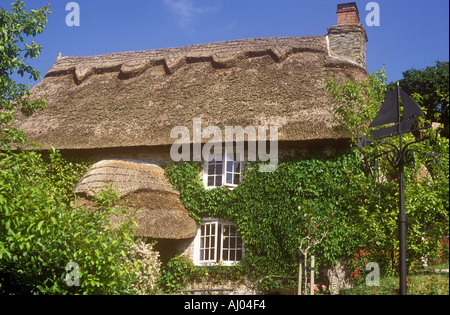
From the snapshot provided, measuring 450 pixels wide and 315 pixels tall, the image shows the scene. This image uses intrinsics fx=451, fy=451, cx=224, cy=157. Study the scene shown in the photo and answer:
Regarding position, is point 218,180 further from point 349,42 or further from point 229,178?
point 349,42

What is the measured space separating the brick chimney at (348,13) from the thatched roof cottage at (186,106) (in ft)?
0.12

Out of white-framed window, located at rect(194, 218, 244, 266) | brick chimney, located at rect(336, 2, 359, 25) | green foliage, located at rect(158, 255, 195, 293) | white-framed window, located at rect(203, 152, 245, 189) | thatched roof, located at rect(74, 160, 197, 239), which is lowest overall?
green foliage, located at rect(158, 255, 195, 293)

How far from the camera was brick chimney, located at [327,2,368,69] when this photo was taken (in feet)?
54.0

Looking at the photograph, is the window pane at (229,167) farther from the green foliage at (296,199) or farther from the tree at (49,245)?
the tree at (49,245)

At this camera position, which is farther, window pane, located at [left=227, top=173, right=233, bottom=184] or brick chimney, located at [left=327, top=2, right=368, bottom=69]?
brick chimney, located at [left=327, top=2, right=368, bottom=69]

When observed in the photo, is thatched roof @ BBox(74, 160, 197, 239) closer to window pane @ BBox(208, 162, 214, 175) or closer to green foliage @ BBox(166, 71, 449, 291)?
green foliage @ BBox(166, 71, 449, 291)

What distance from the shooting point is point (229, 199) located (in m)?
13.6

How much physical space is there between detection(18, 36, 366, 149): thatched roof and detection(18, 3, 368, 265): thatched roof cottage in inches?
1.5

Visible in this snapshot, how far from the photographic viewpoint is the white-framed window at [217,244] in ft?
44.9

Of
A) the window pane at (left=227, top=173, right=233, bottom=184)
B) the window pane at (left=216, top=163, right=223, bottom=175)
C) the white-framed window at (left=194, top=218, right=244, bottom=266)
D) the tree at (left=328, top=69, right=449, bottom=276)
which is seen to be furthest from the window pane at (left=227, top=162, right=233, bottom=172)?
the tree at (left=328, top=69, right=449, bottom=276)

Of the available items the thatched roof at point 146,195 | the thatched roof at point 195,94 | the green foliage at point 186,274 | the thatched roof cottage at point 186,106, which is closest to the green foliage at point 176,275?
the green foliage at point 186,274

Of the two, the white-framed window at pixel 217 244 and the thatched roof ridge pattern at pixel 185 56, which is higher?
the thatched roof ridge pattern at pixel 185 56

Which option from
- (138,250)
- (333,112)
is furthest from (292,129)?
(138,250)
